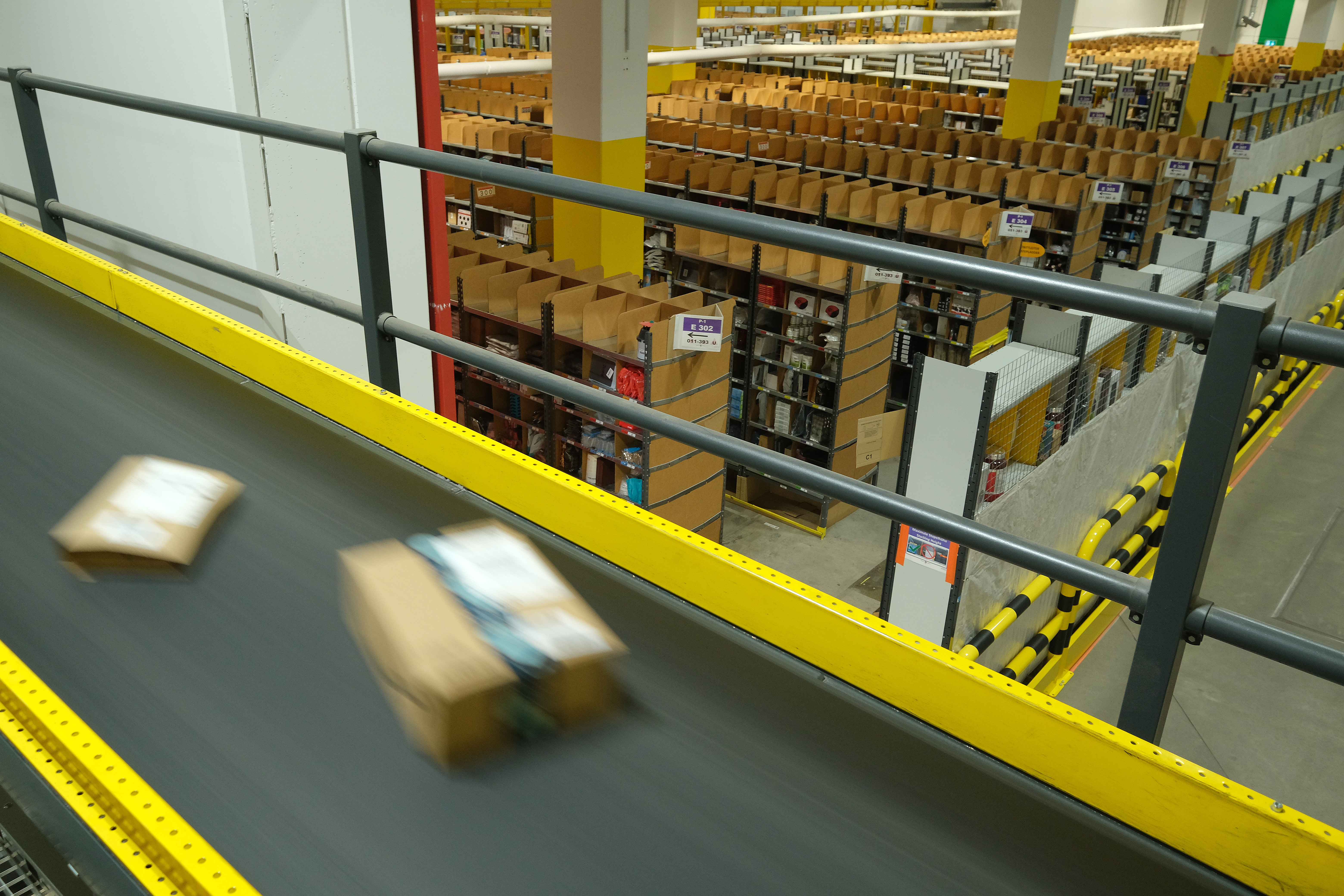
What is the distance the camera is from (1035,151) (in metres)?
11.3

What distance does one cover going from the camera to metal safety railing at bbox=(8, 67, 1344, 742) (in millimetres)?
993

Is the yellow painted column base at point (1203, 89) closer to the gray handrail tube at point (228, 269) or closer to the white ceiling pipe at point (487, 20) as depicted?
the white ceiling pipe at point (487, 20)

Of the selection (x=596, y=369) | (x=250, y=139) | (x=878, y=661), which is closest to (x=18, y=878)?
(x=878, y=661)

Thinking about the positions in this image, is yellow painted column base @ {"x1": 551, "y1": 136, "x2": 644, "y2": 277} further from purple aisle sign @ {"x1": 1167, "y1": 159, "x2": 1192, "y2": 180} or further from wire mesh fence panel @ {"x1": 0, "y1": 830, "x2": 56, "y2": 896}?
wire mesh fence panel @ {"x1": 0, "y1": 830, "x2": 56, "y2": 896}

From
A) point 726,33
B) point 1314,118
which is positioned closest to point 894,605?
point 1314,118

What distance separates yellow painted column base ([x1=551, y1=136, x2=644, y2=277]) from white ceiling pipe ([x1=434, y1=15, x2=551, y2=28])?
30.7 feet

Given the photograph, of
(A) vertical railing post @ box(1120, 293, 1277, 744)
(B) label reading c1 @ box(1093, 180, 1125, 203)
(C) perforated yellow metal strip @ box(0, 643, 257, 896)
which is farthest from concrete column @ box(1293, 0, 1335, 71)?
(C) perforated yellow metal strip @ box(0, 643, 257, 896)

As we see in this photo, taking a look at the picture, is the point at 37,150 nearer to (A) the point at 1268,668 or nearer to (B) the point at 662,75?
(A) the point at 1268,668

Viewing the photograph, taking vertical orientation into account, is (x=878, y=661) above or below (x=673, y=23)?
below

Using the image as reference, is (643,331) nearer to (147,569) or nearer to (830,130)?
(147,569)

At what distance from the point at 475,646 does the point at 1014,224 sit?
719 centimetres

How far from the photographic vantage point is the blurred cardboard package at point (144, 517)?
5.15 ft

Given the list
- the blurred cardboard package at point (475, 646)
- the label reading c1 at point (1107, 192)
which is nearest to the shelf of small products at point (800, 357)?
the label reading c1 at point (1107, 192)

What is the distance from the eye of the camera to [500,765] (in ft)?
4.02
